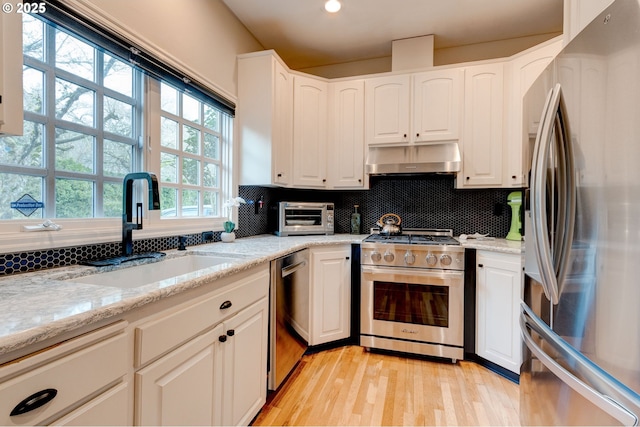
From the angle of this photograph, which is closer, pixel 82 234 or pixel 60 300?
pixel 60 300

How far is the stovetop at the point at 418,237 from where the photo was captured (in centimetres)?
230

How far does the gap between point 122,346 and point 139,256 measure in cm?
74

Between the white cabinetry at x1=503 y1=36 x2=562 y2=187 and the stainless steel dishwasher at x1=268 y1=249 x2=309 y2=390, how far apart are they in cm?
180

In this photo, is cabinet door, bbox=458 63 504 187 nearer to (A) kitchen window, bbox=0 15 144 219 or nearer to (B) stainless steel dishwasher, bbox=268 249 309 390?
(B) stainless steel dishwasher, bbox=268 249 309 390

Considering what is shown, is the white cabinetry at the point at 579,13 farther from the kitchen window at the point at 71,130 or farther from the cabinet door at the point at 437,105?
the kitchen window at the point at 71,130

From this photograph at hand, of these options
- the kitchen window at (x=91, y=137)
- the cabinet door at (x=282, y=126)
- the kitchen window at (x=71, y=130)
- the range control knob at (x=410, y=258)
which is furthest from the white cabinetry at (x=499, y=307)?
the kitchen window at (x=71, y=130)

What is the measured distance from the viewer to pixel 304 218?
2.73 metres

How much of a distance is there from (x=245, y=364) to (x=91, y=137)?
1.35m

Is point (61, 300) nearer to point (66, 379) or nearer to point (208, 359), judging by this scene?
point (66, 379)

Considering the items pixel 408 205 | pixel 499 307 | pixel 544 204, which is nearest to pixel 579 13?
pixel 544 204

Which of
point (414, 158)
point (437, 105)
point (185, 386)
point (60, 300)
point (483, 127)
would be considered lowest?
point (185, 386)

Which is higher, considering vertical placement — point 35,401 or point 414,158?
point 414,158

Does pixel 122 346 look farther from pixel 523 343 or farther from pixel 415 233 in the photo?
pixel 415 233

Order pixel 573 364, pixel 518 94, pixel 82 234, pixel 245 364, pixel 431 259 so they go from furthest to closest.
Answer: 1. pixel 518 94
2. pixel 431 259
3. pixel 245 364
4. pixel 82 234
5. pixel 573 364
